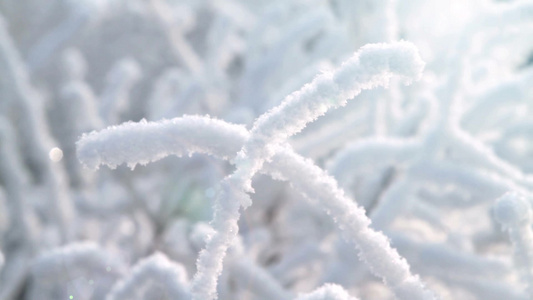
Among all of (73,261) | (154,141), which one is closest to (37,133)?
(73,261)

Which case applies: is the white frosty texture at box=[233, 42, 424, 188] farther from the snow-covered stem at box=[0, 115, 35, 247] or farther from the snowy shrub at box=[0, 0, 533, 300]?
the snow-covered stem at box=[0, 115, 35, 247]

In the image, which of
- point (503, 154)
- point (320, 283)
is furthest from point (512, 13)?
point (320, 283)

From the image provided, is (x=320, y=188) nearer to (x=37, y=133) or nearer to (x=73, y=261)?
(x=73, y=261)

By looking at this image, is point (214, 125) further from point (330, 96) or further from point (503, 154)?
point (503, 154)

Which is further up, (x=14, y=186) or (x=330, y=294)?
→ (x=14, y=186)

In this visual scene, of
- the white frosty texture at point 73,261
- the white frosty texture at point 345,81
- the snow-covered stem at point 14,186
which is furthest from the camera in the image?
the snow-covered stem at point 14,186

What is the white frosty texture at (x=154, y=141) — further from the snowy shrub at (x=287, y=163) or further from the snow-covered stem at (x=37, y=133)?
the snow-covered stem at (x=37, y=133)

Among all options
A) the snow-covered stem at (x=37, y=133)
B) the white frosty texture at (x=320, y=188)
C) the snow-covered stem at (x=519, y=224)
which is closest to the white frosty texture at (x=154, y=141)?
the white frosty texture at (x=320, y=188)
